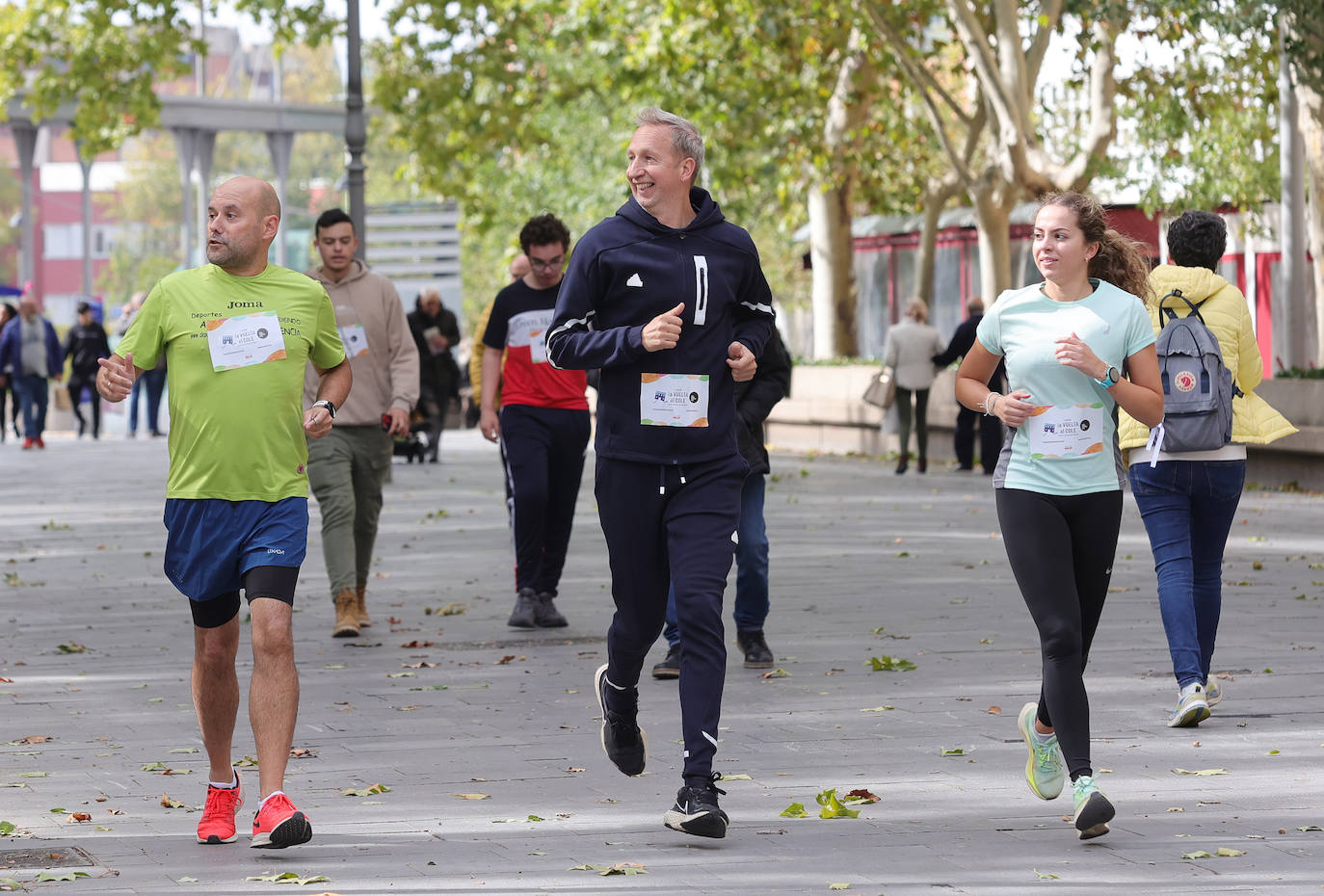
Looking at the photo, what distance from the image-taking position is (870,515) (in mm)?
17359

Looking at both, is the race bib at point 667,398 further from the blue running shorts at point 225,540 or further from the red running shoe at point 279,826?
the red running shoe at point 279,826

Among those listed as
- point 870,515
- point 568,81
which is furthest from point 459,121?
point 870,515

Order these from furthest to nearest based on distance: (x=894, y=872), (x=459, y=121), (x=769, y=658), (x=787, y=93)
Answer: (x=459, y=121), (x=787, y=93), (x=769, y=658), (x=894, y=872)

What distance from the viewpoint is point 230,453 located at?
6051 mm

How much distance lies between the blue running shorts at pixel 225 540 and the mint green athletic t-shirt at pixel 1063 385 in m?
2.00

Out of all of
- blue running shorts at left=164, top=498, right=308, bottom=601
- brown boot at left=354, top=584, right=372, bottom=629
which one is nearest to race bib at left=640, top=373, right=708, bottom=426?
blue running shorts at left=164, top=498, right=308, bottom=601

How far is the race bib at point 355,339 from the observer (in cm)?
1016

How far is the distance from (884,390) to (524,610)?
1313 cm

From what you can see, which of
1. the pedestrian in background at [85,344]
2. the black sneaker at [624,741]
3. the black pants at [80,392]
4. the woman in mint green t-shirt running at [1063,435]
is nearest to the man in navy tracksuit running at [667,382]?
the black sneaker at [624,741]

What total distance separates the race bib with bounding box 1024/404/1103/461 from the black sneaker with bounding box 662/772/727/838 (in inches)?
50.4

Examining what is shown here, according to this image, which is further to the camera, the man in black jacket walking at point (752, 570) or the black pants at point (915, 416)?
the black pants at point (915, 416)

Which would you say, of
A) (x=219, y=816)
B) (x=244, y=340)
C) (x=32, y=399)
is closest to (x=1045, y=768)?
(x=219, y=816)

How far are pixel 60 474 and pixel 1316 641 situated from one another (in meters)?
17.5

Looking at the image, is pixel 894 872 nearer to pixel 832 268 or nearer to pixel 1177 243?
pixel 1177 243
